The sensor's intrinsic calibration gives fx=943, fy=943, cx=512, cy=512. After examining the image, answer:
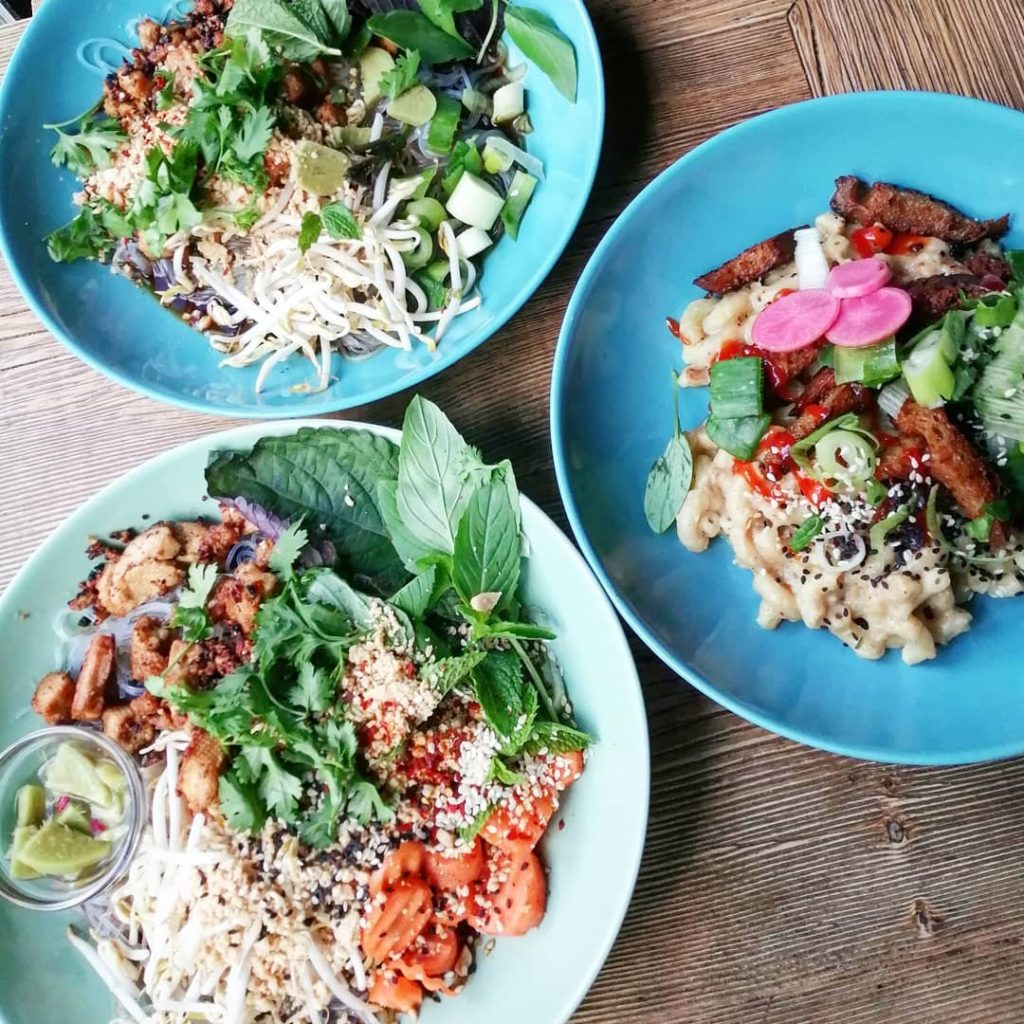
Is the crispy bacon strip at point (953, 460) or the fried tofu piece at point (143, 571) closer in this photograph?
the crispy bacon strip at point (953, 460)

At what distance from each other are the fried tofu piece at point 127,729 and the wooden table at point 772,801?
2.76ft

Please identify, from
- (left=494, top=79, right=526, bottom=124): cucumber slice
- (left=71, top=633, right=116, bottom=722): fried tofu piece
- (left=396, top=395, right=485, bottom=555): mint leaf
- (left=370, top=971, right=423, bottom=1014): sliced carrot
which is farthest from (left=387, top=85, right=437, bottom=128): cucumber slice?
(left=370, top=971, right=423, bottom=1014): sliced carrot

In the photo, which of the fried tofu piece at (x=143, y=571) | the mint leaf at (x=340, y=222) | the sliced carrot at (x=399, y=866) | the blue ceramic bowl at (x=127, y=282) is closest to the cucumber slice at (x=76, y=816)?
the fried tofu piece at (x=143, y=571)

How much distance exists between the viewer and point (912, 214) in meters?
1.83

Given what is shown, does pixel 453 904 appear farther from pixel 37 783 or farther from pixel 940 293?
pixel 940 293

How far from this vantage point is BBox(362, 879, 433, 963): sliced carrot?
1.78 m

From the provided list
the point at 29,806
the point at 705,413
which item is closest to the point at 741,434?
the point at 705,413

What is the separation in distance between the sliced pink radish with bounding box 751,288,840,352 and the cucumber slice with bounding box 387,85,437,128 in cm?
80

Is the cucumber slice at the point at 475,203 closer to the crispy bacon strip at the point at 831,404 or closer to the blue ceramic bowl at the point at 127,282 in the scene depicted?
the blue ceramic bowl at the point at 127,282

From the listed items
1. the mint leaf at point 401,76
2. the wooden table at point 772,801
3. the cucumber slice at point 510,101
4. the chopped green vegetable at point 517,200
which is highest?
the mint leaf at point 401,76

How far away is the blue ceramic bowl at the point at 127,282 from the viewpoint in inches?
73.5

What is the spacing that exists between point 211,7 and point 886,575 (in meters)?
1.81

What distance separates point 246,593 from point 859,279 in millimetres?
1310

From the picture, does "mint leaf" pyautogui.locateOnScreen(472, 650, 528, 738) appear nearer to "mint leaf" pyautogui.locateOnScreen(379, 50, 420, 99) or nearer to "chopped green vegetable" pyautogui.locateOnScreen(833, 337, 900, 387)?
"chopped green vegetable" pyautogui.locateOnScreen(833, 337, 900, 387)
